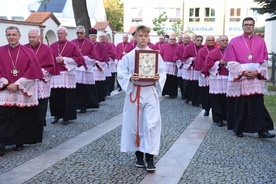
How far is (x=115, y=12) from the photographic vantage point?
65875mm

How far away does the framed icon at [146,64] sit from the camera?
5734mm

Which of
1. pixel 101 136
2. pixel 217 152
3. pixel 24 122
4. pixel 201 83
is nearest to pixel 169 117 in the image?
pixel 201 83

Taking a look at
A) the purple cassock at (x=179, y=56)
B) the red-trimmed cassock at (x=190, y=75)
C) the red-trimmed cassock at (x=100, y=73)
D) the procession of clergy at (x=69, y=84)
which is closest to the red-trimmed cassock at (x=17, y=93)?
the procession of clergy at (x=69, y=84)

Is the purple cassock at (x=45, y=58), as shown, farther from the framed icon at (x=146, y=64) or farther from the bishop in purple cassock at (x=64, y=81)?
the framed icon at (x=146, y=64)

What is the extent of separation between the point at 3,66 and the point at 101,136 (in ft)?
7.55

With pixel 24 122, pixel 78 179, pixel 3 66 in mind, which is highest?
pixel 3 66

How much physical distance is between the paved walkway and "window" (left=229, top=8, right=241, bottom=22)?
4489 centimetres

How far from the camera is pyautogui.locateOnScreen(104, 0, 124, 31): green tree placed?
65.4 meters

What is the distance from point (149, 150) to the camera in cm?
580

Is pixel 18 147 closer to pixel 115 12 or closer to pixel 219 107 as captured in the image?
pixel 219 107

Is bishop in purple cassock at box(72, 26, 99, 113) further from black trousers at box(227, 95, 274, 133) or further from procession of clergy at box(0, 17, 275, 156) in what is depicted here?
black trousers at box(227, 95, 274, 133)

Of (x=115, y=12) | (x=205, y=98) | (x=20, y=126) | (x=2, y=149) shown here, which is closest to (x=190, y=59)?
(x=205, y=98)

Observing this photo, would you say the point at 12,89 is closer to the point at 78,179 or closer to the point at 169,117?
the point at 78,179

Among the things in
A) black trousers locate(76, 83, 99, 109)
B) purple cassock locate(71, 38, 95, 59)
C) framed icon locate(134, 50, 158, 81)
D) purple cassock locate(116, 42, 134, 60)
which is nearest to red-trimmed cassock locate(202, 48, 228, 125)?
purple cassock locate(71, 38, 95, 59)
